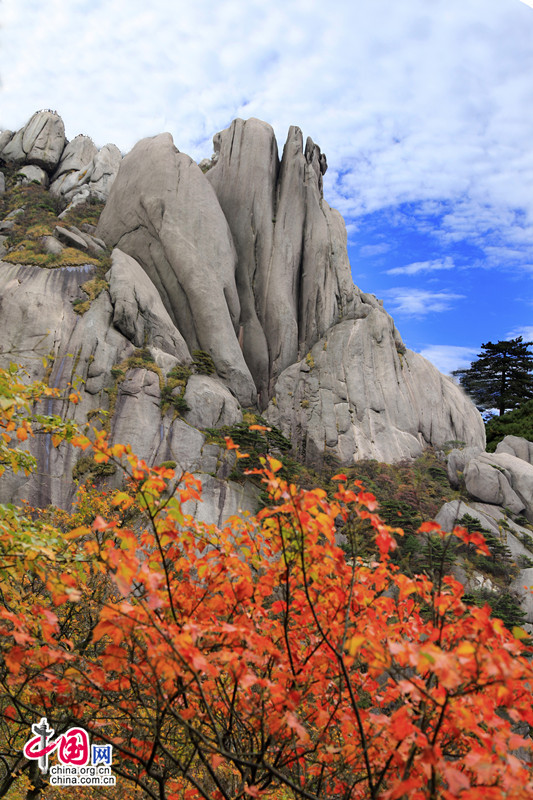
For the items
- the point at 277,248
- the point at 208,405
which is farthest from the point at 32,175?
the point at 208,405

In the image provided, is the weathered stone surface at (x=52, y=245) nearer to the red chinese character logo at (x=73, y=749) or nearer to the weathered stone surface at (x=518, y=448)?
the red chinese character logo at (x=73, y=749)

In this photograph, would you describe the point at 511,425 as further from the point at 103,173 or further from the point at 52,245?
the point at 103,173

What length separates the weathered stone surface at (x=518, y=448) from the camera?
34.1 meters

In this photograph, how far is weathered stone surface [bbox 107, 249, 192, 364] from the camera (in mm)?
26236

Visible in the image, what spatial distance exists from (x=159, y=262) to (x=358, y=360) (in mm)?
15577

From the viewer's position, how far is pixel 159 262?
30.8 m

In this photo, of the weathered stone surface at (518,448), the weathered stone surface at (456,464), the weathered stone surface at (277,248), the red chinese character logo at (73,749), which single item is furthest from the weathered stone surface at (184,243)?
the red chinese character logo at (73,749)

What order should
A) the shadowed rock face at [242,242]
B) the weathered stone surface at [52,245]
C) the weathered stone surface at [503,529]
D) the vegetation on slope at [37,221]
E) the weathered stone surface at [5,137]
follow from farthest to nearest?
the weathered stone surface at [5,137], the shadowed rock face at [242,242], the weathered stone surface at [52,245], the vegetation on slope at [37,221], the weathered stone surface at [503,529]

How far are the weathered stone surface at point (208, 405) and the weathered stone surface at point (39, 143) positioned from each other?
1437 inches

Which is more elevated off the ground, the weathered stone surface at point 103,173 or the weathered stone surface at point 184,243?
the weathered stone surface at point 103,173

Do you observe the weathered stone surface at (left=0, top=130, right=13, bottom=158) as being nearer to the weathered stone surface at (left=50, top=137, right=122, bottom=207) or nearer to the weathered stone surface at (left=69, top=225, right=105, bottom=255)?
the weathered stone surface at (left=50, top=137, right=122, bottom=207)

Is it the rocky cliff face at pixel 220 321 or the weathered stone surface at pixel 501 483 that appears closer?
the rocky cliff face at pixel 220 321

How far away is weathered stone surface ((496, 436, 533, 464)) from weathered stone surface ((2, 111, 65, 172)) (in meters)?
51.1

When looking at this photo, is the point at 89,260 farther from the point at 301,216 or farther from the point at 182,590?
the point at 182,590
